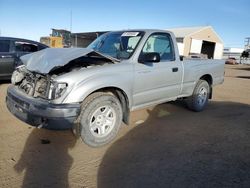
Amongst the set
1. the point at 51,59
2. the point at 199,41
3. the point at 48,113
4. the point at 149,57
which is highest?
the point at 199,41

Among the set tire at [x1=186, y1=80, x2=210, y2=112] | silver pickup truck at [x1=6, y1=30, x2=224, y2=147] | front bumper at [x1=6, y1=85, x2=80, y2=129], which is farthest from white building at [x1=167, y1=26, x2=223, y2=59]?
front bumper at [x1=6, y1=85, x2=80, y2=129]

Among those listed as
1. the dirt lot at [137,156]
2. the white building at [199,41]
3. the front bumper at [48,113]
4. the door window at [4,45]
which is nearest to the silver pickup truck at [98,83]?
the front bumper at [48,113]

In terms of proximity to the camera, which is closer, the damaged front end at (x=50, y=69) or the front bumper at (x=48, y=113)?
the front bumper at (x=48, y=113)

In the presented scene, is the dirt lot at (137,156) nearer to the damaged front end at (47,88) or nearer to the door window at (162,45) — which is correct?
the damaged front end at (47,88)

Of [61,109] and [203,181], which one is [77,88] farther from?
[203,181]

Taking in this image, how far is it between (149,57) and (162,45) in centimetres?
99

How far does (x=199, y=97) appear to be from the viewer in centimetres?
674

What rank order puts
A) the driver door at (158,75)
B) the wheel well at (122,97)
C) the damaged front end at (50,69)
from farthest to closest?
the driver door at (158,75), the wheel well at (122,97), the damaged front end at (50,69)

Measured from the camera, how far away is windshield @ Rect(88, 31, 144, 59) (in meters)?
4.97

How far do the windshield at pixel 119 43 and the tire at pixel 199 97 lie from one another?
2220mm

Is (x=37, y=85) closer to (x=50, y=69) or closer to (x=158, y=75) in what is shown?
(x=50, y=69)

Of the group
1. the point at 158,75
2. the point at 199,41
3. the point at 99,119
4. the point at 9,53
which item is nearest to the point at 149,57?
the point at 158,75

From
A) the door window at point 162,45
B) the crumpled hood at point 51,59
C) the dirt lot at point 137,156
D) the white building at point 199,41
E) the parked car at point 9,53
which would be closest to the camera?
the dirt lot at point 137,156

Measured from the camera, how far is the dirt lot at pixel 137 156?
3268mm
